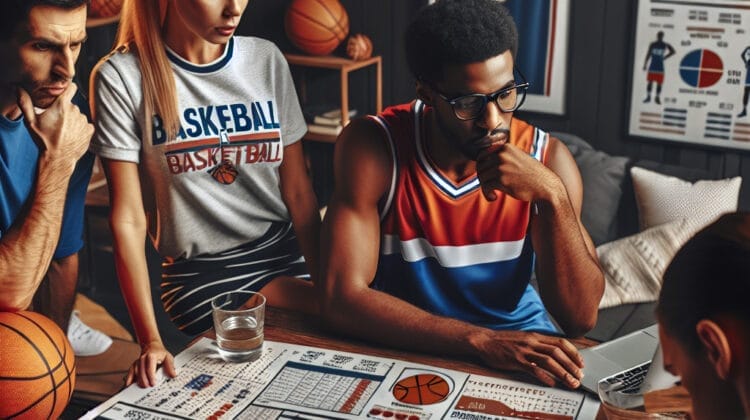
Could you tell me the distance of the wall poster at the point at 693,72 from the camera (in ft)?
10.1

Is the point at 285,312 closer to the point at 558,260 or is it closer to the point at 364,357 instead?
the point at 364,357

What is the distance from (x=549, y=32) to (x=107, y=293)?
2132 mm

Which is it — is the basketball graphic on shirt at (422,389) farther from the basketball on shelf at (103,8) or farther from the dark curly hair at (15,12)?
the basketball on shelf at (103,8)

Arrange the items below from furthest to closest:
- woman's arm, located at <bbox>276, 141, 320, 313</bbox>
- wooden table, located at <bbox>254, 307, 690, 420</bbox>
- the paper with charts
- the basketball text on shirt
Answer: woman's arm, located at <bbox>276, 141, 320, 313</bbox>, the basketball text on shirt, wooden table, located at <bbox>254, 307, 690, 420</bbox>, the paper with charts

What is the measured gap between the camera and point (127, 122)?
1.86 meters

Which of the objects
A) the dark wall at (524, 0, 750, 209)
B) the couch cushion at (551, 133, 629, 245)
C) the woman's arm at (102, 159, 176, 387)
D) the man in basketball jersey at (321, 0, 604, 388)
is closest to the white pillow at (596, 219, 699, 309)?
the couch cushion at (551, 133, 629, 245)

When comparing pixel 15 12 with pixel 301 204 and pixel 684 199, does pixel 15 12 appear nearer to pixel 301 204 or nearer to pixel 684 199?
pixel 301 204

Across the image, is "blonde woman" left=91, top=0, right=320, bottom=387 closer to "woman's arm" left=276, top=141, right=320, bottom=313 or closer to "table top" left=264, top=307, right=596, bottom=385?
"woman's arm" left=276, top=141, right=320, bottom=313

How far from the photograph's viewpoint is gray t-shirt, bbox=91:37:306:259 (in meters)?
1.86

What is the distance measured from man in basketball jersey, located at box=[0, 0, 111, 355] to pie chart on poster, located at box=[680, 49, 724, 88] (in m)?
2.23

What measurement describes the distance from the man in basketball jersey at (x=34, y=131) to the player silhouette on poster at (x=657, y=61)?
217cm

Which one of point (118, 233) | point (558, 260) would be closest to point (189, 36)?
point (118, 233)

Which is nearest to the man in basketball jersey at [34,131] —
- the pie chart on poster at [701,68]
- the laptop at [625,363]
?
the laptop at [625,363]

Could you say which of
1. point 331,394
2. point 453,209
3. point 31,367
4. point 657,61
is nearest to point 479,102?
point 453,209
